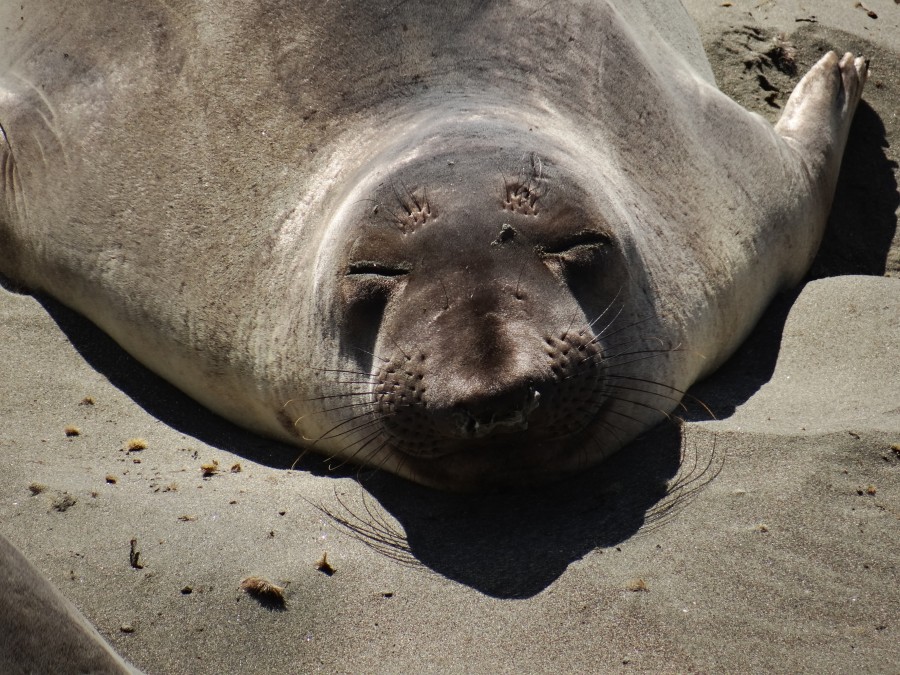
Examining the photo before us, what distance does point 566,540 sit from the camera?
2.86 m

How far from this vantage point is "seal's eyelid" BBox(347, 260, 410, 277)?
10.2 ft

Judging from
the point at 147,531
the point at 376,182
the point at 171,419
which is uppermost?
the point at 376,182

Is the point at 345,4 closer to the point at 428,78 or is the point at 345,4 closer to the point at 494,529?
the point at 428,78

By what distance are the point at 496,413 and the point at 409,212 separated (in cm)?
70

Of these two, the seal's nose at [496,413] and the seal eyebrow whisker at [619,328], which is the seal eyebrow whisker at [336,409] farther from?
the seal eyebrow whisker at [619,328]

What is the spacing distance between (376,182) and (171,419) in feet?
3.66

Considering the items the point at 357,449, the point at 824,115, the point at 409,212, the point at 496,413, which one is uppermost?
the point at 409,212

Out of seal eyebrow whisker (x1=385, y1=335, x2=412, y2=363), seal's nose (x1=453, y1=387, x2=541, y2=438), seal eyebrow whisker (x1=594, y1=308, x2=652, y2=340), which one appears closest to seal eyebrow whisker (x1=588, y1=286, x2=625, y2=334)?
seal eyebrow whisker (x1=594, y1=308, x2=652, y2=340)

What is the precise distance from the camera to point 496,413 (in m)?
2.79

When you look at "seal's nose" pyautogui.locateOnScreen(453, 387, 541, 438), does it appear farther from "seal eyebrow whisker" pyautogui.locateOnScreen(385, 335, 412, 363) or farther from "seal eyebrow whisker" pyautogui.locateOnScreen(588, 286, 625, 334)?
"seal eyebrow whisker" pyautogui.locateOnScreen(588, 286, 625, 334)

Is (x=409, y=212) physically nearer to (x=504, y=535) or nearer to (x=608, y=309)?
(x=608, y=309)

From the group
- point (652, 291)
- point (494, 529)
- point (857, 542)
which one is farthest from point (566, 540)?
point (652, 291)

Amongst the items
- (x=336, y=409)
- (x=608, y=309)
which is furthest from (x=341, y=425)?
(x=608, y=309)

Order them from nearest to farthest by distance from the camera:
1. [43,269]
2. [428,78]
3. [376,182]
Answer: [376,182] → [428,78] → [43,269]
